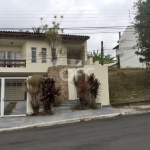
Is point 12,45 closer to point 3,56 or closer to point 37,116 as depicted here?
point 3,56

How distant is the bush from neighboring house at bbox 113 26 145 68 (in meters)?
16.5

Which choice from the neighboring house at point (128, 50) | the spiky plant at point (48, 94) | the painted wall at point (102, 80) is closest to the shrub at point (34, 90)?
the spiky plant at point (48, 94)

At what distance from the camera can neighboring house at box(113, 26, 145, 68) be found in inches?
1179

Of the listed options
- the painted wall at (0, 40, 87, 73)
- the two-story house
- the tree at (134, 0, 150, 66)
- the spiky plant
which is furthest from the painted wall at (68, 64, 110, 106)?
the painted wall at (0, 40, 87, 73)

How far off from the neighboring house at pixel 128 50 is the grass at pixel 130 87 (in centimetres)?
793

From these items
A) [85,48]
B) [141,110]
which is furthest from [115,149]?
[85,48]

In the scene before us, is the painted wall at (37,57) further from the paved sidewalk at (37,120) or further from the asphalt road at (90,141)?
the asphalt road at (90,141)

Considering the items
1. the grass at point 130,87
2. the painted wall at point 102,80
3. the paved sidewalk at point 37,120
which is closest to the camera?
the paved sidewalk at point 37,120

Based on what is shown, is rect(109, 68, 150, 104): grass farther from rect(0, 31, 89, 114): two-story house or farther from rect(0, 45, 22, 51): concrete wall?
rect(0, 45, 22, 51): concrete wall

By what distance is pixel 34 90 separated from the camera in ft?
40.0

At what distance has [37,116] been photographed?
39.8 feet

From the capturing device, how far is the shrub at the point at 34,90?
1220cm

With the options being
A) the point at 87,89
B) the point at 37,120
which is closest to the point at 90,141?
the point at 37,120

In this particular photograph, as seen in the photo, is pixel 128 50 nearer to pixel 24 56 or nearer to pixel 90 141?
pixel 24 56
